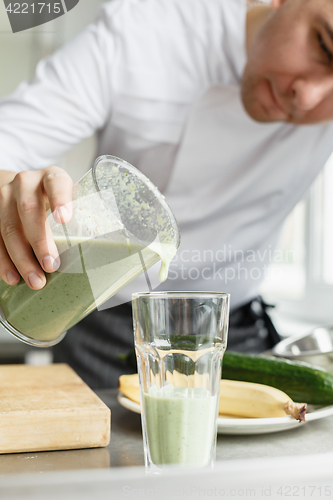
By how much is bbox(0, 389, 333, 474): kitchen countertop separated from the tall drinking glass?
47mm

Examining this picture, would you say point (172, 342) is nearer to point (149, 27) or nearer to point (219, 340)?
point (219, 340)

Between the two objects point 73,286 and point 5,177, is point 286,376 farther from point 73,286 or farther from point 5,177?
point 5,177

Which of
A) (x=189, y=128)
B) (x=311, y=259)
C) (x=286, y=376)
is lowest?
(x=311, y=259)

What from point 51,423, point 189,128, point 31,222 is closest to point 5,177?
point 31,222

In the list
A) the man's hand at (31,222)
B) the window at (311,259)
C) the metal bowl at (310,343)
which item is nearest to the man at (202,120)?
the metal bowl at (310,343)

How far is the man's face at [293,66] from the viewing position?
969mm

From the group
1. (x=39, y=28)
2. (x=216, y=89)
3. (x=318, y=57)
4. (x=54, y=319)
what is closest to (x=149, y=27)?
(x=216, y=89)

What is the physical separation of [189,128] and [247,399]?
77 cm

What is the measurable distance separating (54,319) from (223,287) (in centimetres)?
79

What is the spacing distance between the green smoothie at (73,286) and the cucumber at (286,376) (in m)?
0.25

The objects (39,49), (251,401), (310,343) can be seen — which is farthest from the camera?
(39,49)

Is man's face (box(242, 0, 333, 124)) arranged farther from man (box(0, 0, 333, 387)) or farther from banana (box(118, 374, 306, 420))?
banana (box(118, 374, 306, 420))

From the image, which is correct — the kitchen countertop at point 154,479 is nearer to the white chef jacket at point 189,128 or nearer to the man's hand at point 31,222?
the man's hand at point 31,222

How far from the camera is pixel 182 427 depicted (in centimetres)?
45
